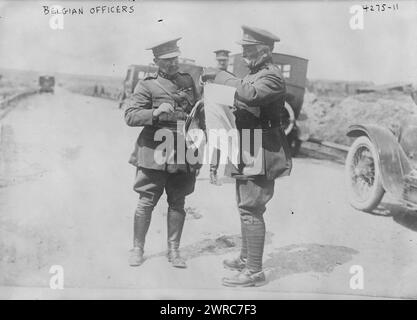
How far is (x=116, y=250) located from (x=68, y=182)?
2.20 ft

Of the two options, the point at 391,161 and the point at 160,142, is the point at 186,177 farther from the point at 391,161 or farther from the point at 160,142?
the point at 391,161

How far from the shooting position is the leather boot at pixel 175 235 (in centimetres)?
376

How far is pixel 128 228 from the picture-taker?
3.96 meters

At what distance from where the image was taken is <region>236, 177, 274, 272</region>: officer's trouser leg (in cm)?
348

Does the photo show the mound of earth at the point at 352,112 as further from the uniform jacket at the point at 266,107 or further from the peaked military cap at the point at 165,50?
the peaked military cap at the point at 165,50

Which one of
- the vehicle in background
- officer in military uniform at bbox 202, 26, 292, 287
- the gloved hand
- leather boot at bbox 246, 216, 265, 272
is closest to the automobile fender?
the vehicle in background

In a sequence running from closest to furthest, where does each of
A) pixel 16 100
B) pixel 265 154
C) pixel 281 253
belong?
pixel 265 154, pixel 281 253, pixel 16 100

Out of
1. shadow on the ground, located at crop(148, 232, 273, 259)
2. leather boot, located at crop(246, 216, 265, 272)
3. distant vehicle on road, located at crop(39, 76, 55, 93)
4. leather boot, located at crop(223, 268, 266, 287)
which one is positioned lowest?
leather boot, located at crop(223, 268, 266, 287)

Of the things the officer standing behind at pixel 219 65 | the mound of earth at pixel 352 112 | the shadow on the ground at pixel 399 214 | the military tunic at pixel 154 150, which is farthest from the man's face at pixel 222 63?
the shadow on the ground at pixel 399 214

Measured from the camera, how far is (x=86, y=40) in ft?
13.4

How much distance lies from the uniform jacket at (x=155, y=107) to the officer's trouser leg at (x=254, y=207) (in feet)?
1.54

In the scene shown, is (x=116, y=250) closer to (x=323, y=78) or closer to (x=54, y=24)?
(x=54, y=24)

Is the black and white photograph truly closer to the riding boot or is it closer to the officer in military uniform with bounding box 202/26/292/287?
the riding boot
